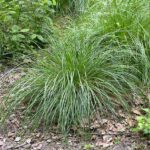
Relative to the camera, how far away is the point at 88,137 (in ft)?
12.1

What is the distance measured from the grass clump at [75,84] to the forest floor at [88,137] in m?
0.11

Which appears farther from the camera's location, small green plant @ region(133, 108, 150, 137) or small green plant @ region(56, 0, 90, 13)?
small green plant @ region(56, 0, 90, 13)

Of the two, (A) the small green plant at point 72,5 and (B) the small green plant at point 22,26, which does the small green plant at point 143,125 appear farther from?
(A) the small green plant at point 72,5

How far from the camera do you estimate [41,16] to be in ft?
17.8

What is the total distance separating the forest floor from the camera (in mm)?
3600

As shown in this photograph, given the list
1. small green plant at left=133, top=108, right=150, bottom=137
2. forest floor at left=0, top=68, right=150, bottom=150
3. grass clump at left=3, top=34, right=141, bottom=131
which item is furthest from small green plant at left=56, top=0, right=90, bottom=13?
small green plant at left=133, top=108, right=150, bottom=137

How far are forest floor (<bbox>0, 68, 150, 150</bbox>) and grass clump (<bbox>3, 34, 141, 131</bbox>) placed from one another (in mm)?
108

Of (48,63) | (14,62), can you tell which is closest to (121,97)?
(48,63)

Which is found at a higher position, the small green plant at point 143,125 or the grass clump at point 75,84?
the grass clump at point 75,84

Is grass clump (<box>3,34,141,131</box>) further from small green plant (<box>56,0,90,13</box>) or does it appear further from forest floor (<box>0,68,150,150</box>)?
small green plant (<box>56,0,90,13</box>)

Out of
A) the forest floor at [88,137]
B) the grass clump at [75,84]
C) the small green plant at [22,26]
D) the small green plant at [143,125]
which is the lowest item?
the forest floor at [88,137]

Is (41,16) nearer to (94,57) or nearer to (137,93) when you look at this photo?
(94,57)

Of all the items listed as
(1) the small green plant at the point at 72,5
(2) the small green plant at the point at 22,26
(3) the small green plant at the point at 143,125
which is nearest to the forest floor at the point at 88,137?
(3) the small green plant at the point at 143,125

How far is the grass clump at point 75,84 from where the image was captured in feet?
12.4
